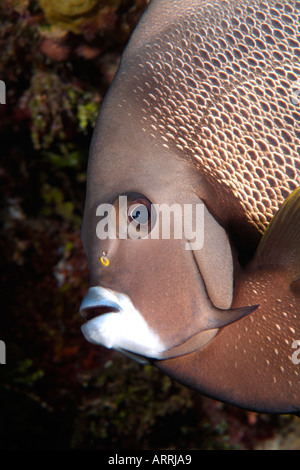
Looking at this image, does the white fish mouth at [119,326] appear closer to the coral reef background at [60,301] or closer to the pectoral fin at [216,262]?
the pectoral fin at [216,262]

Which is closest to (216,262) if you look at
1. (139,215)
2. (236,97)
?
(139,215)

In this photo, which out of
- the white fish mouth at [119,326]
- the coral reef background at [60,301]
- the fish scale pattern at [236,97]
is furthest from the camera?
the coral reef background at [60,301]

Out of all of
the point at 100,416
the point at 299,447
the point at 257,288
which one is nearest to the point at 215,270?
the point at 257,288

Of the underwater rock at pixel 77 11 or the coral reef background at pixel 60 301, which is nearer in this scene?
the underwater rock at pixel 77 11

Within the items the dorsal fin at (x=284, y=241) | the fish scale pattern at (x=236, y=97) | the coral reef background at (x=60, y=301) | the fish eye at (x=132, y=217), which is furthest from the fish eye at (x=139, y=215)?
the coral reef background at (x=60, y=301)

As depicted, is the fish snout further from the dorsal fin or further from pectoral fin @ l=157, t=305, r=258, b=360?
the dorsal fin

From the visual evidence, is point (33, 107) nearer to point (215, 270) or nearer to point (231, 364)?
point (215, 270)

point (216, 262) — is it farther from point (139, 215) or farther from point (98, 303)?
point (98, 303)
